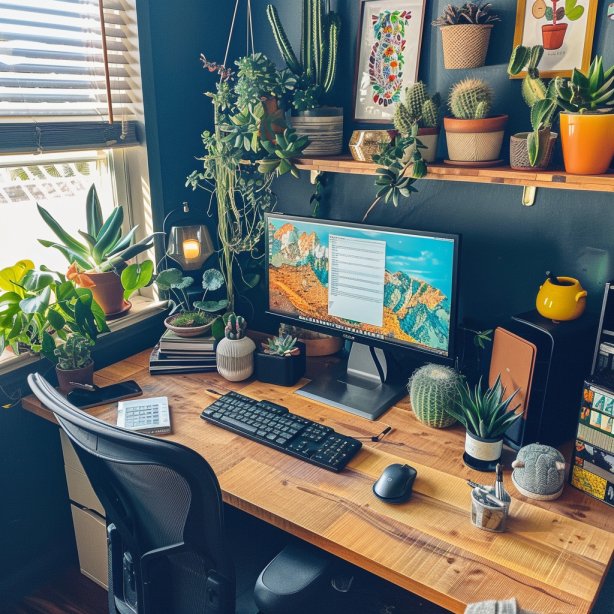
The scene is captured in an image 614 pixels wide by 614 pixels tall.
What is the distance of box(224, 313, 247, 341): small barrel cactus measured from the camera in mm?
1725

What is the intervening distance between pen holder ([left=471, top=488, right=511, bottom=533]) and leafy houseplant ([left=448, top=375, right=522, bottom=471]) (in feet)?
0.56

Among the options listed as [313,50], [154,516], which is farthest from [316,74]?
[154,516]

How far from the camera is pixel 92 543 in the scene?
178cm

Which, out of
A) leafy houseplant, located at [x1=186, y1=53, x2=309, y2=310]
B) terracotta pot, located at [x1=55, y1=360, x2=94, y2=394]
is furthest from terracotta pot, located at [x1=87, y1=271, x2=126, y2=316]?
leafy houseplant, located at [x1=186, y1=53, x2=309, y2=310]

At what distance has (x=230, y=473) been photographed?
1317mm

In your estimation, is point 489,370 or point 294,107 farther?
A: point 294,107

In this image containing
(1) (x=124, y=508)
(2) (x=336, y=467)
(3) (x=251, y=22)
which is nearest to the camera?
(1) (x=124, y=508)

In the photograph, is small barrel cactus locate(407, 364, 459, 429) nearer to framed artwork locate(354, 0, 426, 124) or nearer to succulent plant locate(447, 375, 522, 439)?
succulent plant locate(447, 375, 522, 439)

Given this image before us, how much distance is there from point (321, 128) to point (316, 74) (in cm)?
19

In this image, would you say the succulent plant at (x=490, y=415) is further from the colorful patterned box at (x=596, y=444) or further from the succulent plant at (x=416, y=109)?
the succulent plant at (x=416, y=109)

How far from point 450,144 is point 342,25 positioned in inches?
22.9

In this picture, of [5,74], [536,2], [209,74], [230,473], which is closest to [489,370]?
[230,473]

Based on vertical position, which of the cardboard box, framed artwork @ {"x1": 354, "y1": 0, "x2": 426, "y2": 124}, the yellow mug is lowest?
the cardboard box

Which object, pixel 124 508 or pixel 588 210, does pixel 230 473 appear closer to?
pixel 124 508
